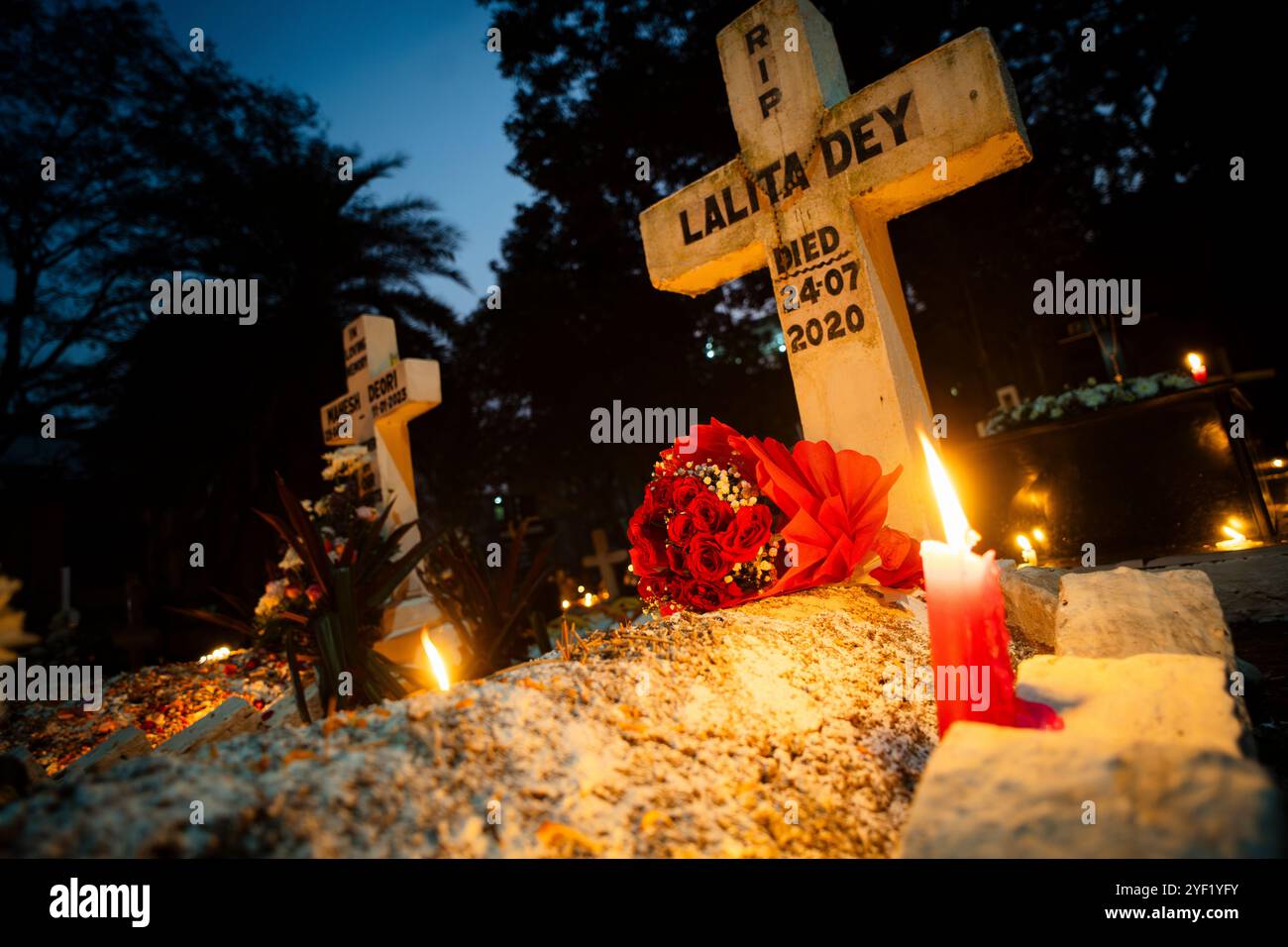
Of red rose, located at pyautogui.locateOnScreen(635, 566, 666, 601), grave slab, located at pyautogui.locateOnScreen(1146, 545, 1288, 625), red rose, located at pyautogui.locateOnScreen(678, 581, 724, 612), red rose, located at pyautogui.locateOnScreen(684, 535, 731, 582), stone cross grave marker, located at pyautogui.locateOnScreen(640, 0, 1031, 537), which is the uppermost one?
stone cross grave marker, located at pyautogui.locateOnScreen(640, 0, 1031, 537)

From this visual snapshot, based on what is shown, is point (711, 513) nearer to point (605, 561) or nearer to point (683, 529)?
point (683, 529)

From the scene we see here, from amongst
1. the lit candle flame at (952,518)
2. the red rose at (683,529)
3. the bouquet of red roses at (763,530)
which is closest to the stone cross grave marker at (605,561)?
the bouquet of red roses at (763,530)

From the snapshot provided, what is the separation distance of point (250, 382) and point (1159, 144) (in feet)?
65.9

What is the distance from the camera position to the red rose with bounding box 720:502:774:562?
1972 mm

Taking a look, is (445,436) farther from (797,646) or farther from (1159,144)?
(1159,144)

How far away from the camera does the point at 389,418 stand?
21.1ft

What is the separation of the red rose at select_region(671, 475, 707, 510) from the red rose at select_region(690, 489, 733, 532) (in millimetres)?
47

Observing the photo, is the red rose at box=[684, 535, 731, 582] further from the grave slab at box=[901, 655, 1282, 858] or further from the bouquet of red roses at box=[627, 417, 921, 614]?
the grave slab at box=[901, 655, 1282, 858]

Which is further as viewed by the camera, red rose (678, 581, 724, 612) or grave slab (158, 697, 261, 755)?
grave slab (158, 697, 261, 755)

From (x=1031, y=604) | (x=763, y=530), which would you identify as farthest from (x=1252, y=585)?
(x=763, y=530)

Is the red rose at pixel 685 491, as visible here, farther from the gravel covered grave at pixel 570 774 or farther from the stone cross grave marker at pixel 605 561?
the stone cross grave marker at pixel 605 561


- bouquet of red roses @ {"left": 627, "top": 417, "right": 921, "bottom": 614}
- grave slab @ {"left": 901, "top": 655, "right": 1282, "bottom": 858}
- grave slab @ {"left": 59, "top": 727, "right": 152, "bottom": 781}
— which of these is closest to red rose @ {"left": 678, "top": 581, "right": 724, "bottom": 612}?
bouquet of red roses @ {"left": 627, "top": 417, "right": 921, "bottom": 614}

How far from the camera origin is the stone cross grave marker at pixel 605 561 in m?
11.2

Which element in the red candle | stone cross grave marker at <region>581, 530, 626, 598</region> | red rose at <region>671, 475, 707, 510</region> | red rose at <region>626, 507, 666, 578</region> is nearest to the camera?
the red candle
